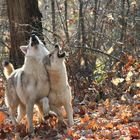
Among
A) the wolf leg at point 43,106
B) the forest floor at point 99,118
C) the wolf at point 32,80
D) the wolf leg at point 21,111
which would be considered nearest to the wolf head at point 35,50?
the wolf at point 32,80

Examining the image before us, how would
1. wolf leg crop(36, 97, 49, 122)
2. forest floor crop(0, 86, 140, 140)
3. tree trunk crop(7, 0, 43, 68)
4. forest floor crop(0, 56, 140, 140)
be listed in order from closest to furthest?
forest floor crop(0, 86, 140, 140)
forest floor crop(0, 56, 140, 140)
wolf leg crop(36, 97, 49, 122)
tree trunk crop(7, 0, 43, 68)

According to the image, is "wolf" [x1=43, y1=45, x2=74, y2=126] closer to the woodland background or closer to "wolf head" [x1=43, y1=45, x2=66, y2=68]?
"wolf head" [x1=43, y1=45, x2=66, y2=68]

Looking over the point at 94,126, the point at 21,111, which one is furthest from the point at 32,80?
the point at 94,126

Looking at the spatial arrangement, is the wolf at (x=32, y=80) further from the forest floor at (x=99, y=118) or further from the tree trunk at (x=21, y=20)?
the tree trunk at (x=21, y=20)

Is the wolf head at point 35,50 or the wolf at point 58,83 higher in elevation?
the wolf head at point 35,50

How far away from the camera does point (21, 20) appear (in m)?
14.1

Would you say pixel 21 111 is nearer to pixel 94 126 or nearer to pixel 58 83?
pixel 58 83

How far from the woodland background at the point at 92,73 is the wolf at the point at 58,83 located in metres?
0.40

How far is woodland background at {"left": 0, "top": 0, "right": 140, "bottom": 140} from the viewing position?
368 inches

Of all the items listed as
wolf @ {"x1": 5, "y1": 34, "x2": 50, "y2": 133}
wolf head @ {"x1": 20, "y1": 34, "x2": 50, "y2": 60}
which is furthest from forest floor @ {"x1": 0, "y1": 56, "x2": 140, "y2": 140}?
wolf head @ {"x1": 20, "y1": 34, "x2": 50, "y2": 60}

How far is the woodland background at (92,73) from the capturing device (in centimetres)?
934

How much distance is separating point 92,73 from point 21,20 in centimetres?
260

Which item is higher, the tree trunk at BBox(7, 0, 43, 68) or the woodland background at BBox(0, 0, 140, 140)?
the tree trunk at BBox(7, 0, 43, 68)

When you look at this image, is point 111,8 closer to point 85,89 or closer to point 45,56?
point 85,89
